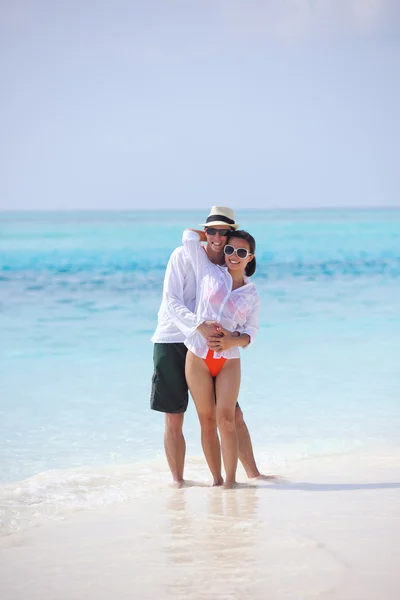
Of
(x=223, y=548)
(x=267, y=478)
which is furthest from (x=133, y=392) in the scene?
(x=223, y=548)

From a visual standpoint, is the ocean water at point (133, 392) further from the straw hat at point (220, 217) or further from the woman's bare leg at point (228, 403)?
the straw hat at point (220, 217)

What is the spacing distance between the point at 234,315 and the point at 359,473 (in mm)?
1071

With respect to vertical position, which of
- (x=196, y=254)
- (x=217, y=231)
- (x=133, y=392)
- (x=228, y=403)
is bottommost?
(x=133, y=392)

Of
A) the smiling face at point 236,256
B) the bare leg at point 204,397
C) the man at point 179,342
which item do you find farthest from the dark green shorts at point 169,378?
the smiling face at point 236,256

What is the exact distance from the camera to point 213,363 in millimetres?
3963

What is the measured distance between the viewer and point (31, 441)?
5.23 meters

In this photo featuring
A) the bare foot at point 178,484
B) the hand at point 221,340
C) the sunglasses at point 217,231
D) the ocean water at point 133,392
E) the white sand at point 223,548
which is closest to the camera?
the white sand at point 223,548

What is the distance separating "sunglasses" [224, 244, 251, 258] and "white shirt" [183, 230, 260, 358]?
114 millimetres

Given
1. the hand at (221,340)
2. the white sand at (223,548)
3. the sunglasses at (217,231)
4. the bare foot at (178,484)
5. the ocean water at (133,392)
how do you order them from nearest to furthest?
1. the white sand at (223,548)
2. the hand at (221,340)
3. the sunglasses at (217,231)
4. the bare foot at (178,484)
5. the ocean water at (133,392)

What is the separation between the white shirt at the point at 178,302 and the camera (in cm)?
393

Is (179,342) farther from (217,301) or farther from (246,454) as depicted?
(246,454)

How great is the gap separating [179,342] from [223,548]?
1.17m

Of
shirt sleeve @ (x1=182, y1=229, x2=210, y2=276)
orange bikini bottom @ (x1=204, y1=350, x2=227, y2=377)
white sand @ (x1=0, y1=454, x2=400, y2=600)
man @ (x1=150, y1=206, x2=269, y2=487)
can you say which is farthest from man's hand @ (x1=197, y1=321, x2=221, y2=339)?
white sand @ (x1=0, y1=454, x2=400, y2=600)

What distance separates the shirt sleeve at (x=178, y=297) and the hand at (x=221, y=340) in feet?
0.34
